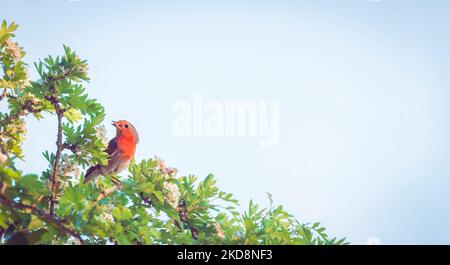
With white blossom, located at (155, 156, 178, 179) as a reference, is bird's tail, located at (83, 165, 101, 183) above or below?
above

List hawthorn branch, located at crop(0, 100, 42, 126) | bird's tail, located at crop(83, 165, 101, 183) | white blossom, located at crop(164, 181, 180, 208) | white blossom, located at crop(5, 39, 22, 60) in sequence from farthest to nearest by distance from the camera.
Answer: bird's tail, located at crop(83, 165, 101, 183)
hawthorn branch, located at crop(0, 100, 42, 126)
white blossom, located at crop(5, 39, 22, 60)
white blossom, located at crop(164, 181, 180, 208)

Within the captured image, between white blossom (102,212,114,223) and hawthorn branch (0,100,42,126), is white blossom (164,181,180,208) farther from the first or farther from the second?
hawthorn branch (0,100,42,126)

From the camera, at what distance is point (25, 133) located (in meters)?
4.78

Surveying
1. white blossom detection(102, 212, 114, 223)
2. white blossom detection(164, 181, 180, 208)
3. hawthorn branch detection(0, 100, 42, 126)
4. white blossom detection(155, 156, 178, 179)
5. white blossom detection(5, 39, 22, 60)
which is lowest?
white blossom detection(102, 212, 114, 223)

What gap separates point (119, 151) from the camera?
5.21m

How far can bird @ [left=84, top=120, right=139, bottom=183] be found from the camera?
4.87 meters

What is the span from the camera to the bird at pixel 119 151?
487cm

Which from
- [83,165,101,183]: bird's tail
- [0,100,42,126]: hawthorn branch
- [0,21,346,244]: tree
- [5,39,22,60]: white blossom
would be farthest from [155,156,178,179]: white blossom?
[5,39,22,60]: white blossom

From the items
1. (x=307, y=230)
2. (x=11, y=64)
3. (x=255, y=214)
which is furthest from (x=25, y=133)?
(x=307, y=230)

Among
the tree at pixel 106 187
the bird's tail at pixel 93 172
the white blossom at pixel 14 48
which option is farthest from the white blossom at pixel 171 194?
the white blossom at pixel 14 48

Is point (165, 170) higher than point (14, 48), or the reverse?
point (14, 48)

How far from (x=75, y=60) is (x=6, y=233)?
5.52 feet

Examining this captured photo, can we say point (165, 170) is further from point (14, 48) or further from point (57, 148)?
point (14, 48)

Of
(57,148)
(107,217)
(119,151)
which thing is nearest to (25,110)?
(57,148)
